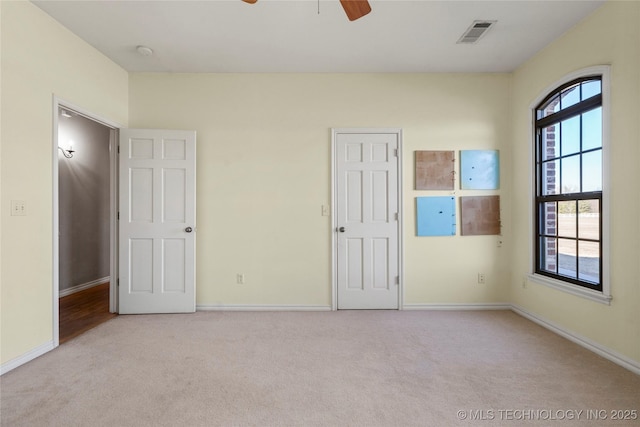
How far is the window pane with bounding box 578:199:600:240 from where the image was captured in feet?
8.50

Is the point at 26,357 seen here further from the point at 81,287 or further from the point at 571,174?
the point at 571,174

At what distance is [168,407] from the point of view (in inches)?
72.4

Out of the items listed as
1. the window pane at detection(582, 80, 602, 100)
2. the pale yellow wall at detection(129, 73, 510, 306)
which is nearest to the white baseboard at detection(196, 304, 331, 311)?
the pale yellow wall at detection(129, 73, 510, 306)

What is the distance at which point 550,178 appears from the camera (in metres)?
3.17

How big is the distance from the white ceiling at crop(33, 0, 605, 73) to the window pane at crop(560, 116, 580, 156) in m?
0.85

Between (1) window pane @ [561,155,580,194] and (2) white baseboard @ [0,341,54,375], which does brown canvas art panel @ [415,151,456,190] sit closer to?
(1) window pane @ [561,155,580,194]

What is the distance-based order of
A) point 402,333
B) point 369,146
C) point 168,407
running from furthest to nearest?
1. point 369,146
2. point 402,333
3. point 168,407

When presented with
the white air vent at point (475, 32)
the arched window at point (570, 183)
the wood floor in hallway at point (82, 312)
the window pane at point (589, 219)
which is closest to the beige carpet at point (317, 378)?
the wood floor in hallway at point (82, 312)

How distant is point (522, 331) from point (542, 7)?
2927 millimetres

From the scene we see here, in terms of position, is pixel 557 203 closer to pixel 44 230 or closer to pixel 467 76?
pixel 467 76

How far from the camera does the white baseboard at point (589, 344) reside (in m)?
2.27

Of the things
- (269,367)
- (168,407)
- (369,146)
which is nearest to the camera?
(168,407)

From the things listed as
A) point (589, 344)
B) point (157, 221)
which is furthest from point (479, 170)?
point (157, 221)

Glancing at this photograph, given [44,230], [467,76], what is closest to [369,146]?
[467,76]
